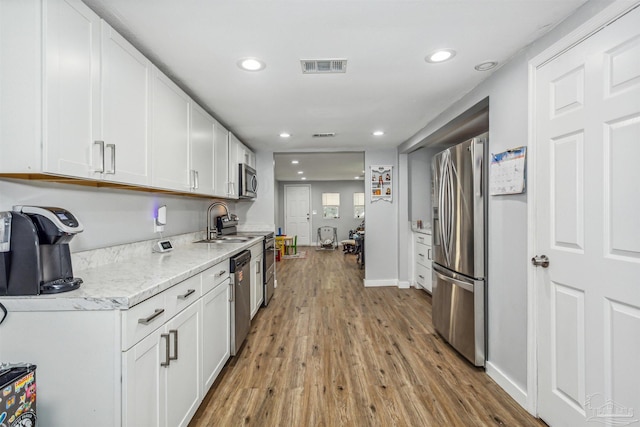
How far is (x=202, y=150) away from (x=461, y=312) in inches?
105

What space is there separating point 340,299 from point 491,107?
2.92m

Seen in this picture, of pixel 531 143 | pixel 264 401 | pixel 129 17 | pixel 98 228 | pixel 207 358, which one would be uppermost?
pixel 129 17

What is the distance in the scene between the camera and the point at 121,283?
4.21 feet

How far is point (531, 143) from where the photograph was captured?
1735mm

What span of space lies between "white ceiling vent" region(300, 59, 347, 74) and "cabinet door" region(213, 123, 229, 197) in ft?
4.51

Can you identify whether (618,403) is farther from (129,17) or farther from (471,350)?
(129,17)

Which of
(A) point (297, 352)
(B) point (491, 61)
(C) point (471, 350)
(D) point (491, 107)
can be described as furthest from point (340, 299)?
(B) point (491, 61)

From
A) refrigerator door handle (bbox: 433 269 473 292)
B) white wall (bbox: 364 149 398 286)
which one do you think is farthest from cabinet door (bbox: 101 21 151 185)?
white wall (bbox: 364 149 398 286)

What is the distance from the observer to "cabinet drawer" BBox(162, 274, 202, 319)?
4.54 ft

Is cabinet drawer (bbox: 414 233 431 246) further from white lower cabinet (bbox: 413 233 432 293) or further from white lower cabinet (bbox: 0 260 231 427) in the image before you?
white lower cabinet (bbox: 0 260 231 427)

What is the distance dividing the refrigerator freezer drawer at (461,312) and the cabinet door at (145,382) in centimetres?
213

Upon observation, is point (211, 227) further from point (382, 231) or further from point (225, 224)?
point (382, 231)

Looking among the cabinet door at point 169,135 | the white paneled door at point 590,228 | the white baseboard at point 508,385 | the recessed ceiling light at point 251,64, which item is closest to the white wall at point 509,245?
the white baseboard at point 508,385

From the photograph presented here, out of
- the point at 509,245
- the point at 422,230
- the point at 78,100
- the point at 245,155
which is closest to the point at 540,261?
the point at 509,245
